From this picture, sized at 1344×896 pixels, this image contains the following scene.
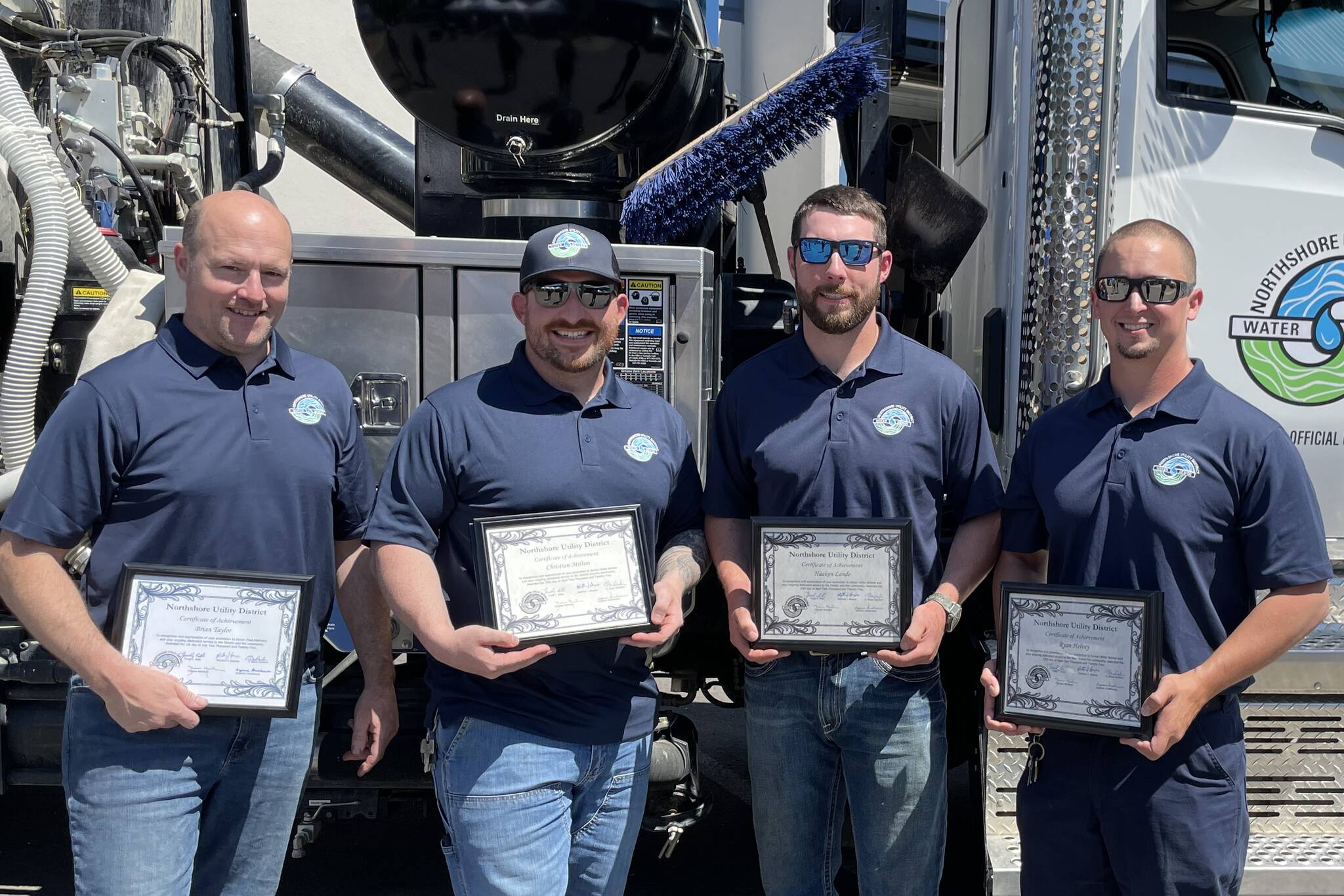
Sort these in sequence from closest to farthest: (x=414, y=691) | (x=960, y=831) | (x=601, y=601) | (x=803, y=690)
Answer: (x=601, y=601) → (x=803, y=690) → (x=414, y=691) → (x=960, y=831)

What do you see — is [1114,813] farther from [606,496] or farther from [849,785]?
[606,496]

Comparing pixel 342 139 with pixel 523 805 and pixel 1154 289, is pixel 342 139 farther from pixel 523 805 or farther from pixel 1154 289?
pixel 1154 289

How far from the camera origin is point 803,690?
2.53 meters

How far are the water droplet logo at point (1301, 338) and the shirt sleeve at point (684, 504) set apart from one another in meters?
1.49

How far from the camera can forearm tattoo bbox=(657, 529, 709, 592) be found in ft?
8.06

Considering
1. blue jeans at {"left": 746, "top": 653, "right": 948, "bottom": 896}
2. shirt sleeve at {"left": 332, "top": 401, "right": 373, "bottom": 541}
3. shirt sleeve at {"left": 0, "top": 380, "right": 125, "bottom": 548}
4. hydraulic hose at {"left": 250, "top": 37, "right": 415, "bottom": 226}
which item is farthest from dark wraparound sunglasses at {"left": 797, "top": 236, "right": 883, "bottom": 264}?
hydraulic hose at {"left": 250, "top": 37, "right": 415, "bottom": 226}

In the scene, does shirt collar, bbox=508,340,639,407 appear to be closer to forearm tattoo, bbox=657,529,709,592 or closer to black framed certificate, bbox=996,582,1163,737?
forearm tattoo, bbox=657,529,709,592

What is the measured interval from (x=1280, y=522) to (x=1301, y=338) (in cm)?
101

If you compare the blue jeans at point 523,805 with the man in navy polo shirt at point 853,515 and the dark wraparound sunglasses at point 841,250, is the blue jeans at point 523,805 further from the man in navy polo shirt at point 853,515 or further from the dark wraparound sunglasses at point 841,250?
the dark wraparound sunglasses at point 841,250

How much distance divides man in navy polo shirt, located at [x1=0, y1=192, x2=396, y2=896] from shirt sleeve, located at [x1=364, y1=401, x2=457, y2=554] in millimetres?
138

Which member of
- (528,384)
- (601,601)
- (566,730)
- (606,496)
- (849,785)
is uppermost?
(528,384)

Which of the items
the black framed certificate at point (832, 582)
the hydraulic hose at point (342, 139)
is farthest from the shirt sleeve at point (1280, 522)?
the hydraulic hose at point (342, 139)

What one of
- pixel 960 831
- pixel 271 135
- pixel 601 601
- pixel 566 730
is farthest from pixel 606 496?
pixel 271 135

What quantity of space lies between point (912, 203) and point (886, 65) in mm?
Answer: 548
